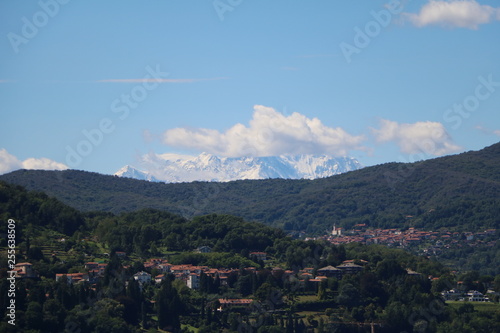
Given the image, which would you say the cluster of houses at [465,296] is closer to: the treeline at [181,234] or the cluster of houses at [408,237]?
the treeline at [181,234]

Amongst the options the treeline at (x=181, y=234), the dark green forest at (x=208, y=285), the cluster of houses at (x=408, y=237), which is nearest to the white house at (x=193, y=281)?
the dark green forest at (x=208, y=285)

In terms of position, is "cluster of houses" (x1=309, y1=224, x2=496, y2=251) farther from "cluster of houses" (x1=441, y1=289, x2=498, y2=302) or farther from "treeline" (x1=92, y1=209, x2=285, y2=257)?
"cluster of houses" (x1=441, y1=289, x2=498, y2=302)

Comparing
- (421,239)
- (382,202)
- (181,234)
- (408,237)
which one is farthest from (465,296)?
(382,202)

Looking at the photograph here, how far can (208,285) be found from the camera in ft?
259

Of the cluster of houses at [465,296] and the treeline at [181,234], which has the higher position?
the treeline at [181,234]

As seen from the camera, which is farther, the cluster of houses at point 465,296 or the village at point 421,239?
the village at point 421,239

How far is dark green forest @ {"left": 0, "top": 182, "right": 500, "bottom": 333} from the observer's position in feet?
221

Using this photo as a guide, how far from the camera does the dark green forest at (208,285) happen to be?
67375 millimetres

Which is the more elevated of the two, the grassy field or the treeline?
the treeline

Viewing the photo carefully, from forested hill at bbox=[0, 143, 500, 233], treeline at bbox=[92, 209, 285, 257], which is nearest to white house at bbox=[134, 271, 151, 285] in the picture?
treeline at bbox=[92, 209, 285, 257]

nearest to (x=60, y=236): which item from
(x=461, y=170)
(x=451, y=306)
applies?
(x=451, y=306)

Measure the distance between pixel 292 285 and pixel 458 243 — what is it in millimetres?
73353

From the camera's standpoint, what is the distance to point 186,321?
70500 millimetres

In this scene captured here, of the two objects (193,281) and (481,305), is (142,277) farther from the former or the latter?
(481,305)
